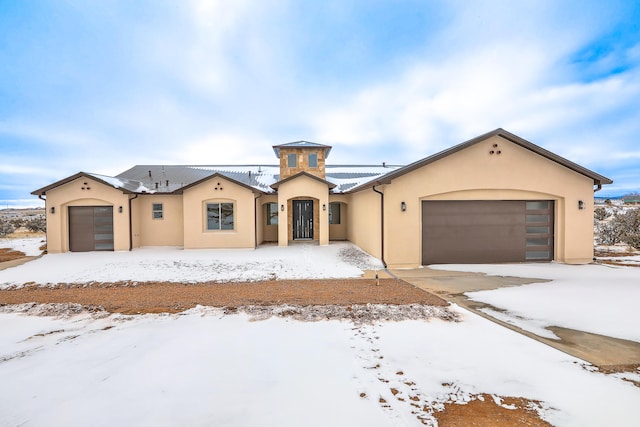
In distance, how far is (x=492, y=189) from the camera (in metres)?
9.51

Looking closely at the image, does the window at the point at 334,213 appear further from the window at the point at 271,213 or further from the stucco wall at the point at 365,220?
the window at the point at 271,213

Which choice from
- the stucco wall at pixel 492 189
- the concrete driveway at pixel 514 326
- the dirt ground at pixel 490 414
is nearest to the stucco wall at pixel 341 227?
the stucco wall at pixel 492 189

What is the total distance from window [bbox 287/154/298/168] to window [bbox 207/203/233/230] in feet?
16.9

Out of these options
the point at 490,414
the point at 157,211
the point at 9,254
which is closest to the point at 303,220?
the point at 157,211

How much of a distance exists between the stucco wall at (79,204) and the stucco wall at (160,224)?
3.01 ft

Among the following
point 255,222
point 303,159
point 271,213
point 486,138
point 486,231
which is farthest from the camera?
point 303,159

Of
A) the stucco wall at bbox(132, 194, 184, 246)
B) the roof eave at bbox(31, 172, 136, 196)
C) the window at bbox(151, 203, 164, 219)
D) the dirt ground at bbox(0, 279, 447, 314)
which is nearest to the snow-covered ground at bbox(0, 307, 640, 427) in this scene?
the dirt ground at bbox(0, 279, 447, 314)

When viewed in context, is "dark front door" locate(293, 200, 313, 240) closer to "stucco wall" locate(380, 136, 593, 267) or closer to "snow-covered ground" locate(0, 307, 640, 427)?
"stucco wall" locate(380, 136, 593, 267)

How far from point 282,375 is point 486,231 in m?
9.25

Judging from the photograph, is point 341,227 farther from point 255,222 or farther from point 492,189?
point 492,189

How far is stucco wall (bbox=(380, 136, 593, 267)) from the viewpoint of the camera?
9211 millimetres

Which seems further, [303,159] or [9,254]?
[303,159]

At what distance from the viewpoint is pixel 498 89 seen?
19312 mm

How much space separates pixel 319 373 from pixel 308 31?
59.8 feet
